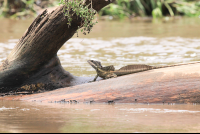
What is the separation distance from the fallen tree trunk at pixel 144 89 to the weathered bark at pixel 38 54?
534mm

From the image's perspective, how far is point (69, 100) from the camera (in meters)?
5.63

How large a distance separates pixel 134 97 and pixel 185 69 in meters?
0.91

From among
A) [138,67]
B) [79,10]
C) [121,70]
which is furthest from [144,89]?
[79,10]

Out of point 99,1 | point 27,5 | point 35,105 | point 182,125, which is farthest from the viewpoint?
point 27,5

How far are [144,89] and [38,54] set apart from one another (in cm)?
198

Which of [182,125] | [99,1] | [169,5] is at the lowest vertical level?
[182,125]

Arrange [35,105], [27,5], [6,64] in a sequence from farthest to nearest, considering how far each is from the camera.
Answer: [27,5] < [6,64] < [35,105]

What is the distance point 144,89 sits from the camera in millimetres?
5477

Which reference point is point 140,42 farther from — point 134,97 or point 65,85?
point 134,97

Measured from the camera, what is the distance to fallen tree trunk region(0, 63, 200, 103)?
17.5 feet

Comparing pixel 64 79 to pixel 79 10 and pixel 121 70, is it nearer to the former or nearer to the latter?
pixel 121 70

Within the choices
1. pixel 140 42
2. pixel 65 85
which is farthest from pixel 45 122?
pixel 140 42

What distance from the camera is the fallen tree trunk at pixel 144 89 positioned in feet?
17.5

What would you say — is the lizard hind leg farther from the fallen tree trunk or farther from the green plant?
the green plant
